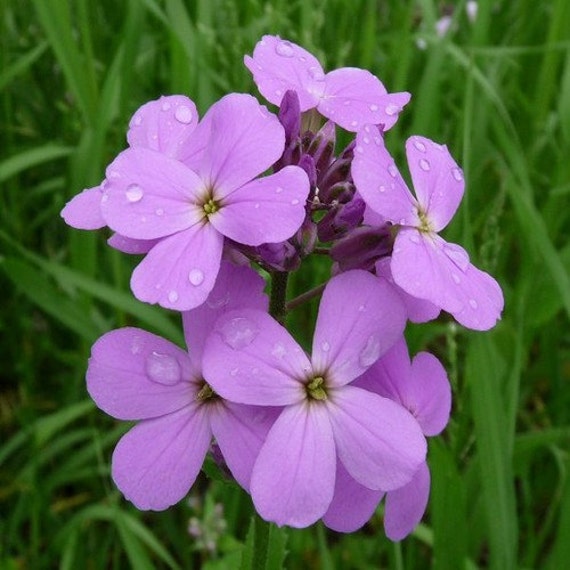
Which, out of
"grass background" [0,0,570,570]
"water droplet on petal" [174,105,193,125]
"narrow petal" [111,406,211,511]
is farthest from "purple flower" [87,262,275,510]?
"grass background" [0,0,570,570]

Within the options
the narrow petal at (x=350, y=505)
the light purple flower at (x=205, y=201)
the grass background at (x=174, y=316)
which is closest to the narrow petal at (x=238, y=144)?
the light purple flower at (x=205, y=201)

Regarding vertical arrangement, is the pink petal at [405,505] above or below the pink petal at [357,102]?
below

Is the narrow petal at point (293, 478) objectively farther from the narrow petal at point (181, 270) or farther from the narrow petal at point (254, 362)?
the narrow petal at point (181, 270)

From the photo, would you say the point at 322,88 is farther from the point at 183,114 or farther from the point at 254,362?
the point at 254,362

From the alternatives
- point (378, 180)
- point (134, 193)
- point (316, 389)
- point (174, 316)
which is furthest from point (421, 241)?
point (174, 316)

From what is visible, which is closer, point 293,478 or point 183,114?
point 293,478

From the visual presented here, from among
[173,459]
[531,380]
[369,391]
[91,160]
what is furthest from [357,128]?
Answer: [531,380]
